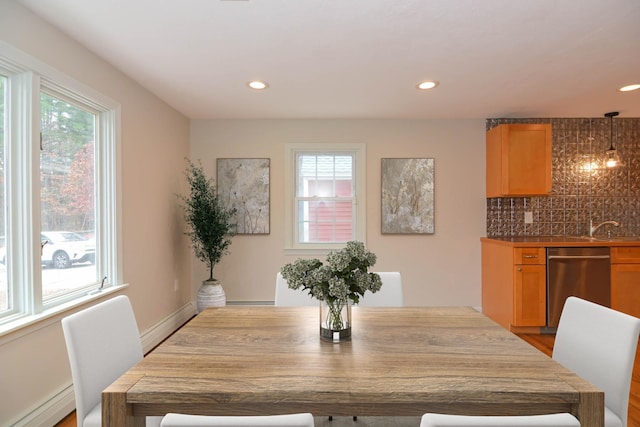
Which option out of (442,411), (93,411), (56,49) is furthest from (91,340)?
(56,49)

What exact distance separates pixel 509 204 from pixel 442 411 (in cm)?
371

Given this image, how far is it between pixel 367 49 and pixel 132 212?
222 centimetres

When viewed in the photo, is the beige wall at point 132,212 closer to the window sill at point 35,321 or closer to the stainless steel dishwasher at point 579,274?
the window sill at point 35,321

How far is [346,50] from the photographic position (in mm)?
2404

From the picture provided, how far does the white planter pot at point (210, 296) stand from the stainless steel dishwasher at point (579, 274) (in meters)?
3.25

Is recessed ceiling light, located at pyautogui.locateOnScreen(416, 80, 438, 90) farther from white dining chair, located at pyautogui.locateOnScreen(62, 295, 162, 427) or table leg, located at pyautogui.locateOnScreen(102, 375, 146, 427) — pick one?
table leg, located at pyautogui.locateOnScreen(102, 375, 146, 427)

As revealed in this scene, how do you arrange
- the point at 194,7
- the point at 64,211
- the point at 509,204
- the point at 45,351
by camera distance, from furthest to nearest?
the point at 509,204
the point at 64,211
the point at 45,351
the point at 194,7

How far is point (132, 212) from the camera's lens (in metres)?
3.01

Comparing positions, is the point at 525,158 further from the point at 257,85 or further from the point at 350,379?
the point at 350,379

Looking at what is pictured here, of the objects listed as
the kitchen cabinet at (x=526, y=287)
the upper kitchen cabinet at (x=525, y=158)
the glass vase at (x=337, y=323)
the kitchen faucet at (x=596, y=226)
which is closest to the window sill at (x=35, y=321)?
the glass vase at (x=337, y=323)

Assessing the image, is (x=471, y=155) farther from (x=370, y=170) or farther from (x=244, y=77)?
(x=244, y=77)

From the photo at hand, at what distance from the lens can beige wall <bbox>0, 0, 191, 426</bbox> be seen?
1858mm

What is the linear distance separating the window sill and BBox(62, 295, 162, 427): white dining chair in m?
0.68

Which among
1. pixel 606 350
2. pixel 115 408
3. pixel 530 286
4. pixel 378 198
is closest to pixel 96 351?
pixel 115 408
